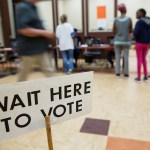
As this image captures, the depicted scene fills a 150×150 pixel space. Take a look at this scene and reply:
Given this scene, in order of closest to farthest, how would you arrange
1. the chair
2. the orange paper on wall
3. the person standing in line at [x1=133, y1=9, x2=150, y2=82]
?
the person standing in line at [x1=133, y1=9, x2=150, y2=82] < the chair < the orange paper on wall

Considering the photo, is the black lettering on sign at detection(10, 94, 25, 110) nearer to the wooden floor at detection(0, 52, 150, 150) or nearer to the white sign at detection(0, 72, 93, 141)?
the white sign at detection(0, 72, 93, 141)

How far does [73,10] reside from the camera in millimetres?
7730

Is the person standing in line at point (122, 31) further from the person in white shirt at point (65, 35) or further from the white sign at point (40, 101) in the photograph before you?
the white sign at point (40, 101)

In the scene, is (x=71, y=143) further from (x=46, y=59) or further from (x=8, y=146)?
(x=46, y=59)

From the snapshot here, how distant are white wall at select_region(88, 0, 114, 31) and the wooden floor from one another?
172 inches

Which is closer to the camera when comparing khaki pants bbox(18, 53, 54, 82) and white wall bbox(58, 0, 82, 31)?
khaki pants bbox(18, 53, 54, 82)

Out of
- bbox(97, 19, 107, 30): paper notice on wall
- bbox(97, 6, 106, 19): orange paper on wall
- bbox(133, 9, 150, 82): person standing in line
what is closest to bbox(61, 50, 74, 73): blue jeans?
bbox(133, 9, 150, 82): person standing in line

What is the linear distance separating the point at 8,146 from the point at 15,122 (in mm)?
1169

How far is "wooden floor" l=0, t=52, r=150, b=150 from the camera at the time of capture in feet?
6.55

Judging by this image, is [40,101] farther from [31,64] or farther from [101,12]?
[101,12]

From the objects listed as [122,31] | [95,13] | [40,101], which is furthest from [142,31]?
[95,13]

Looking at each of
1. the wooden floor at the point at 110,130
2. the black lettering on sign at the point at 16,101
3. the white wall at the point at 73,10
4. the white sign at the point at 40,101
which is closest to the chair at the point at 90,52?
the white wall at the point at 73,10

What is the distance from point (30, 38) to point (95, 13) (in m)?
5.57

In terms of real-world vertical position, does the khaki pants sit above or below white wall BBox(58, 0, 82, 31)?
below
